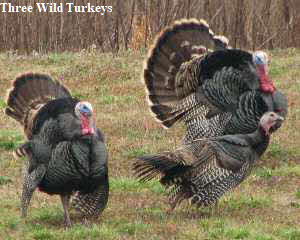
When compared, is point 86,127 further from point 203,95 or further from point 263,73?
point 263,73

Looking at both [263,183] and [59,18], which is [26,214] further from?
[59,18]

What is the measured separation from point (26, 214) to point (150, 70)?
2392 mm

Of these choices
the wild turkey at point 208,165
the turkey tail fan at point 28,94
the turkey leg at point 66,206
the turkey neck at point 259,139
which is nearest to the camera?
the turkey leg at point 66,206

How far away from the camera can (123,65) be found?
15.4 m

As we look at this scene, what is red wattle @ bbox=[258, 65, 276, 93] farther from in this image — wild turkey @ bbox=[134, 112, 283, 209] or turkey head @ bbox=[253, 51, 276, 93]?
wild turkey @ bbox=[134, 112, 283, 209]

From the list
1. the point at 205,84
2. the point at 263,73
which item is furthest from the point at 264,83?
the point at 205,84

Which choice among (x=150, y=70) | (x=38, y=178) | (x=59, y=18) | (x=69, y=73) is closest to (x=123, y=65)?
(x=69, y=73)

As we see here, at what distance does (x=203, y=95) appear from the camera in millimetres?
8758

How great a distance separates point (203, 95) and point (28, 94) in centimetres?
172

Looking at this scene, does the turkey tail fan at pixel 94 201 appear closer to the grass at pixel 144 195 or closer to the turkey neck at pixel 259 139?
the grass at pixel 144 195

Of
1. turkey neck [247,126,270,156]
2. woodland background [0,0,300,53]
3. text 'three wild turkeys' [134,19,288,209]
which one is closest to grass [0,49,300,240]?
text 'three wild turkeys' [134,19,288,209]

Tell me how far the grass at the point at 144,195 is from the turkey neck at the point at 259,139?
0.62 metres

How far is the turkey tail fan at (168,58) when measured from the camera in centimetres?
941

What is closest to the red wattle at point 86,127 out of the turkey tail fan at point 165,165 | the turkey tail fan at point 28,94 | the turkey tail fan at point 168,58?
the turkey tail fan at point 165,165
